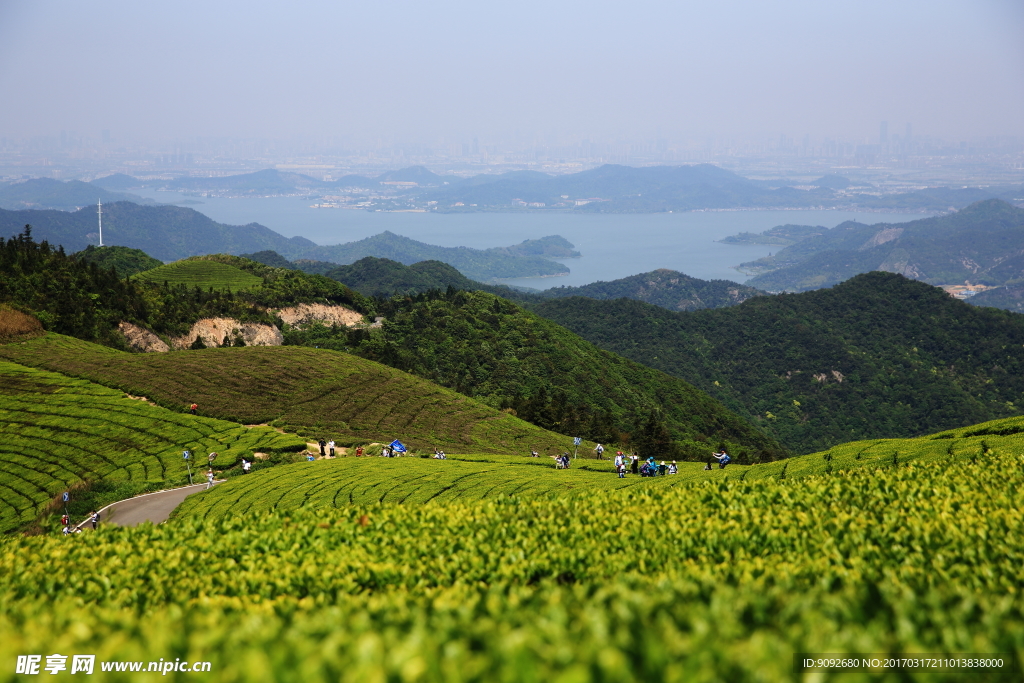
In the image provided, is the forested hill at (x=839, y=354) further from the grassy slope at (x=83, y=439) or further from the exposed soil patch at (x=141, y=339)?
the exposed soil patch at (x=141, y=339)

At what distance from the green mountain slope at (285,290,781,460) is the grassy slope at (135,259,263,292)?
897 inches

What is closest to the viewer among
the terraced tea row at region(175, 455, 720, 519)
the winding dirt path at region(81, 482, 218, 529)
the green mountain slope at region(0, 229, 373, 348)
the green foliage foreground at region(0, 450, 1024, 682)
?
the green foliage foreground at region(0, 450, 1024, 682)

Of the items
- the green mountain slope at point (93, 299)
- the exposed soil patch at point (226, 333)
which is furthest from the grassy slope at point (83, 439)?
the exposed soil patch at point (226, 333)

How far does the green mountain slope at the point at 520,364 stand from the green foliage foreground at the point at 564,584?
55.5 m

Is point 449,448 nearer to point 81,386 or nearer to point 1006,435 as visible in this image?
point 81,386

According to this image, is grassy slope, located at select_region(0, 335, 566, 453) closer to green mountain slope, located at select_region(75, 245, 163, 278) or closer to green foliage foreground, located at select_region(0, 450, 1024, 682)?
green foliage foreground, located at select_region(0, 450, 1024, 682)

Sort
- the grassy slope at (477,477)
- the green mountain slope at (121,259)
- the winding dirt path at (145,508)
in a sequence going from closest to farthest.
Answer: the grassy slope at (477,477) → the winding dirt path at (145,508) → the green mountain slope at (121,259)

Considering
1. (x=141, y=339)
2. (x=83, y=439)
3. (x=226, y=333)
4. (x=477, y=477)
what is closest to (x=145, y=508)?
(x=83, y=439)

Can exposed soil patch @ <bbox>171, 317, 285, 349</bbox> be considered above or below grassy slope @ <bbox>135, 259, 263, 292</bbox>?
below

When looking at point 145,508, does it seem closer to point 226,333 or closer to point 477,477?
point 477,477

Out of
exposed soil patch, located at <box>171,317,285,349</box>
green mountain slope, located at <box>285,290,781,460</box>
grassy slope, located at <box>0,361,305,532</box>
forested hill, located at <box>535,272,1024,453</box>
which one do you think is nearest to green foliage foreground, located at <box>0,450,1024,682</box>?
grassy slope, located at <box>0,361,305,532</box>

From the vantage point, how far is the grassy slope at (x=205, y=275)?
357ft

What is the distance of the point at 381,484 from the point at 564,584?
54.5 ft

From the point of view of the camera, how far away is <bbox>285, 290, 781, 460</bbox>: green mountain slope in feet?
276
